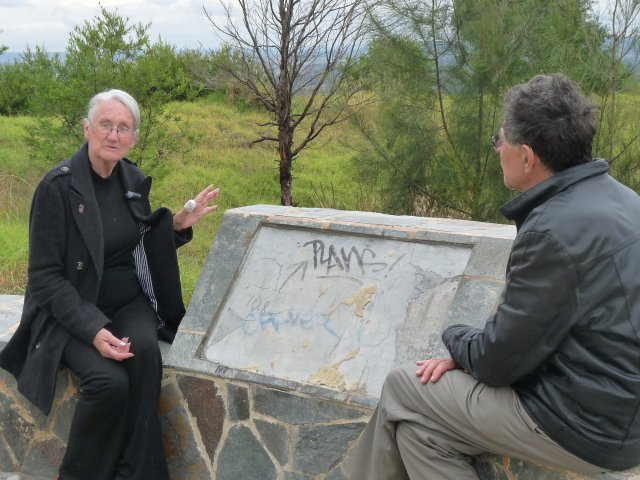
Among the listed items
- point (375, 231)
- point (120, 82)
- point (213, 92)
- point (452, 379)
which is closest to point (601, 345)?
point (452, 379)

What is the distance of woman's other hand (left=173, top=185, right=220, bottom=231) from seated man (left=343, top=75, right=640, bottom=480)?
1417mm

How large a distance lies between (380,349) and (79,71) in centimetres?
545

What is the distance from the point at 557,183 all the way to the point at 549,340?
0.42 m

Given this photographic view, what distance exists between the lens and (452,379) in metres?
2.41

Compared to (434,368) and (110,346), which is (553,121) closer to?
(434,368)

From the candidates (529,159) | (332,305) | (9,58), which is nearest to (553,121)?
(529,159)

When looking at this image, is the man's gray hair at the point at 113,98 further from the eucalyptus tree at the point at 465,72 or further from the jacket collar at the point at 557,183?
the eucalyptus tree at the point at 465,72

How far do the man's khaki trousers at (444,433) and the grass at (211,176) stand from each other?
10.7 ft

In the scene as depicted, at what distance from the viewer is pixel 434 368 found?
2459 mm

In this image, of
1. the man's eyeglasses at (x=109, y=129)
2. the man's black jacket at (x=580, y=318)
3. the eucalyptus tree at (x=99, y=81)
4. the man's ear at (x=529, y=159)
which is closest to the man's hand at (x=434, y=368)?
the man's black jacket at (x=580, y=318)

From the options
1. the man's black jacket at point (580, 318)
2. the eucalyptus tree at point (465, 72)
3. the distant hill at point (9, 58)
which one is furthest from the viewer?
the distant hill at point (9, 58)

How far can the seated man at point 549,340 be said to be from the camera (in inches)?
82.5

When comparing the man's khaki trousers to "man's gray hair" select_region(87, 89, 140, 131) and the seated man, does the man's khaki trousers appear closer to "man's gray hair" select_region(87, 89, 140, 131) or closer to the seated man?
the seated man

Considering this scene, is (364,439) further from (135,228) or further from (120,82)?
(120,82)
